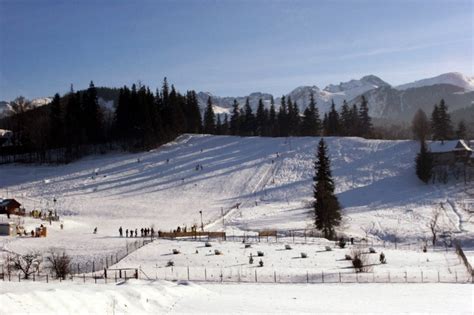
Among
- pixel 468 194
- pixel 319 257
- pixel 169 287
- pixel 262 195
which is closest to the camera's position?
pixel 169 287

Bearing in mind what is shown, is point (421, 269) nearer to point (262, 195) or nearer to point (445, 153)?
point (262, 195)

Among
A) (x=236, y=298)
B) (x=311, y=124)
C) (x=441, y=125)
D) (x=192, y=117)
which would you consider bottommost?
(x=236, y=298)

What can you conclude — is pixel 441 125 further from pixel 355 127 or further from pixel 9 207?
pixel 9 207

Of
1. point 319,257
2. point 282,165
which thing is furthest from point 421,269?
point 282,165

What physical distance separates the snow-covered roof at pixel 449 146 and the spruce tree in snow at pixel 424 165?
5997mm

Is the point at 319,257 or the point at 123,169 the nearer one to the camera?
the point at 319,257

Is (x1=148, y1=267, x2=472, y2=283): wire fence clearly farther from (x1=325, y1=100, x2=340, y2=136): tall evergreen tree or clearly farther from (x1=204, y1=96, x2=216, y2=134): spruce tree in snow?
(x1=204, y1=96, x2=216, y2=134): spruce tree in snow

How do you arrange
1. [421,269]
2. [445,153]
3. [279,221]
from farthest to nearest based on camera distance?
[445,153]
[279,221]
[421,269]

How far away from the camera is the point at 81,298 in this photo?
63.4 ft

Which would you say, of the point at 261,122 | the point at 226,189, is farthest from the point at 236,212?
the point at 261,122

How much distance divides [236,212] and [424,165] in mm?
32890

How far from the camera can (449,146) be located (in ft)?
277

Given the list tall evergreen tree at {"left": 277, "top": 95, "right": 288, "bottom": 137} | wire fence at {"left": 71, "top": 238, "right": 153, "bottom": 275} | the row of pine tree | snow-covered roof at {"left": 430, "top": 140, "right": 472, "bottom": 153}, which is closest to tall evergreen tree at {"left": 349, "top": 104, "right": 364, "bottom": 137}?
the row of pine tree

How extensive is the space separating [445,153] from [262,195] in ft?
108
